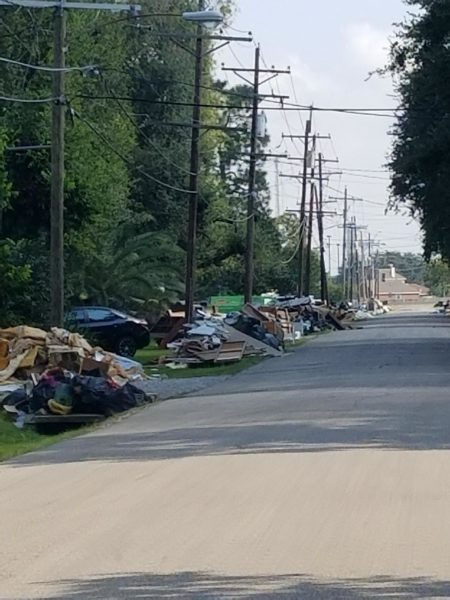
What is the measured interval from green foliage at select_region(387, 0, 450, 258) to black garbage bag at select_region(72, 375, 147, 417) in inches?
707

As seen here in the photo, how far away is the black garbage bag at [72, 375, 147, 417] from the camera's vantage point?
25.4 m

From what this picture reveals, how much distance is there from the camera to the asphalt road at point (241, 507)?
9250 millimetres

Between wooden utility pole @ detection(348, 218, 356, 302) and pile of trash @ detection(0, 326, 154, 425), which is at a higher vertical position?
wooden utility pole @ detection(348, 218, 356, 302)

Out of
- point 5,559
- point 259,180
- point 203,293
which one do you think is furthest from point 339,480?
point 259,180

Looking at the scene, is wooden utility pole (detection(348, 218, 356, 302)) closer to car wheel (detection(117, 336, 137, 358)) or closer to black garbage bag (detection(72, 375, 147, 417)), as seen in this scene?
car wheel (detection(117, 336, 137, 358))

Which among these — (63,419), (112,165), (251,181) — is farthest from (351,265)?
(63,419)

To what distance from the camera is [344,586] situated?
29.4 feet

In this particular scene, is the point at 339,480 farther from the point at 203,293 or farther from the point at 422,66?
the point at 203,293

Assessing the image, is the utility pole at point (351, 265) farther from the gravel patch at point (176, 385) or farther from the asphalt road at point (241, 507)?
the asphalt road at point (241, 507)

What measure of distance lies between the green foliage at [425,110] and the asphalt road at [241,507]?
1953cm

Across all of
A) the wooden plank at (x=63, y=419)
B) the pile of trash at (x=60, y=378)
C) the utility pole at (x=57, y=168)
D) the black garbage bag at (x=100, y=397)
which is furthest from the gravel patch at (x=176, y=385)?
the wooden plank at (x=63, y=419)

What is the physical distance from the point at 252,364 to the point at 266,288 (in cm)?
6370

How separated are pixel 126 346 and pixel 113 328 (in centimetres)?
→ 77

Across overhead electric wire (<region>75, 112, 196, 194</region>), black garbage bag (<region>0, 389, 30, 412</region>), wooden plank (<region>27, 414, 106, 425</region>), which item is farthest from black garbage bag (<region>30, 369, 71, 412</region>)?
overhead electric wire (<region>75, 112, 196, 194</region>)
